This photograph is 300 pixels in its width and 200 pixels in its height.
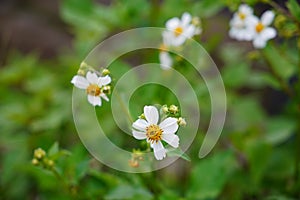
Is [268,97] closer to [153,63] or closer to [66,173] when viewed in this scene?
[153,63]

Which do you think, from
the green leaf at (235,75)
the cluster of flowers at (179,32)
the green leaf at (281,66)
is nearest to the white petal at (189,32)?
the cluster of flowers at (179,32)

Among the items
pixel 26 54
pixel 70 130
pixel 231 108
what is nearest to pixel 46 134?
pixel 70 130

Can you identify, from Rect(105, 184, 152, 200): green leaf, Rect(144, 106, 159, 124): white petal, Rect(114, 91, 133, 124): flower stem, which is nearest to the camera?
Rect(144, 106, 159, 124): white petal

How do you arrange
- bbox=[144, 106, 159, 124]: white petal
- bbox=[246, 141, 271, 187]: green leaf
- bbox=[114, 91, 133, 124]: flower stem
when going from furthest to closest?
bbox=[246, 141, 271, 187]: green leaf, bbox=[114, 91, 133, 124]: flower stem, bbox=[144, 106, 159, 124]: white petal

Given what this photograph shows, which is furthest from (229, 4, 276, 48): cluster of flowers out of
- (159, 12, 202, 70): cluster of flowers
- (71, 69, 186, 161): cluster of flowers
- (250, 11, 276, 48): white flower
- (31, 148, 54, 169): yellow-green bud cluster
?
(31, 148, 54, 169): yellow-green bud cluster

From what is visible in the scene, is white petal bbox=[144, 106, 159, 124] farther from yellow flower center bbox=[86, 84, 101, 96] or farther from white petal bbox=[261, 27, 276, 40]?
white petal bbox=[261, 27, 276, 40]

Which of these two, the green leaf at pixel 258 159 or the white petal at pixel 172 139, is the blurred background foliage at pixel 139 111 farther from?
the white petal at pixel 172 139

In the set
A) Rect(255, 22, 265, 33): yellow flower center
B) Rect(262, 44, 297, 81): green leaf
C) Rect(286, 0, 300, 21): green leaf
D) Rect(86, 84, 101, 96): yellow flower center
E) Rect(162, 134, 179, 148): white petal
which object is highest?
Rect(262, 44, 297, 81): green leaf
